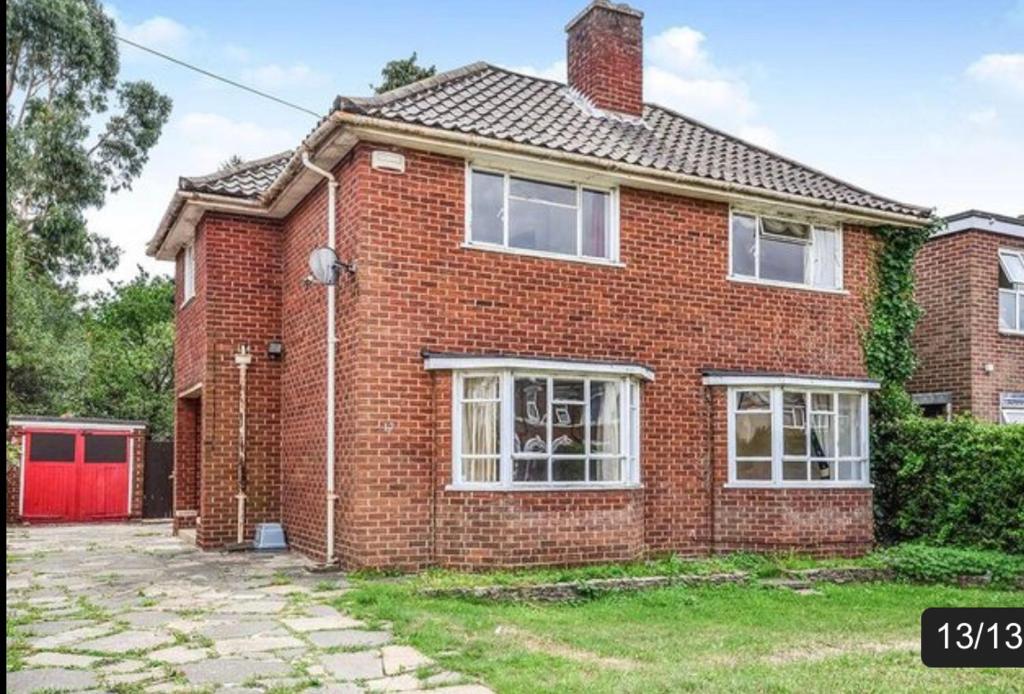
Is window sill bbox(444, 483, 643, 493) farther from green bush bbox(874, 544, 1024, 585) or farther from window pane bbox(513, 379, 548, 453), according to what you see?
green bush bbox(874, 544, 1024, 585)

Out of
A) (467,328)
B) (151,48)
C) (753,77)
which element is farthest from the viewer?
(151,48)

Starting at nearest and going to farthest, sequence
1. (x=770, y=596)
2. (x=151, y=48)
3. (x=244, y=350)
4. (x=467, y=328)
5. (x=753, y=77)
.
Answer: (x=753, y=77), (x=770, y=596), (x=467, y=328), (x=244, y=350), (x=151, y=48)

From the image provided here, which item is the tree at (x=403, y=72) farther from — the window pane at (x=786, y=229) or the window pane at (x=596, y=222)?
the window pane at (x=596, y=222)

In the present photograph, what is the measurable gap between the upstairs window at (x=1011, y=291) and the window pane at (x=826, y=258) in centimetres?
509

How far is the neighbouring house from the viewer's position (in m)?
16.6

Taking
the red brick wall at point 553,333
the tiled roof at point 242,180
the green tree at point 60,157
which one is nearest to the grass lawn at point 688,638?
the red brick wall at point 553,333

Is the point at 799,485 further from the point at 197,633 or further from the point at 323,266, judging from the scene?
the point at 197,633

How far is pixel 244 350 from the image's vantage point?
13.2 metres

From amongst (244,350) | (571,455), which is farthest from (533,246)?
(244,350)

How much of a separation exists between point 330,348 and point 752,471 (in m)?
5.74

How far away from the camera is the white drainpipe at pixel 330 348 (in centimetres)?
1105

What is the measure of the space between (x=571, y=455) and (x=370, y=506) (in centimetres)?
241

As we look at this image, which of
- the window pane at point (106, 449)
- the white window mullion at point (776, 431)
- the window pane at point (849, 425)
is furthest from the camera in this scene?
the window pane at point (106, 449)

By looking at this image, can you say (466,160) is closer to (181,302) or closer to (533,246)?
(533,246)
